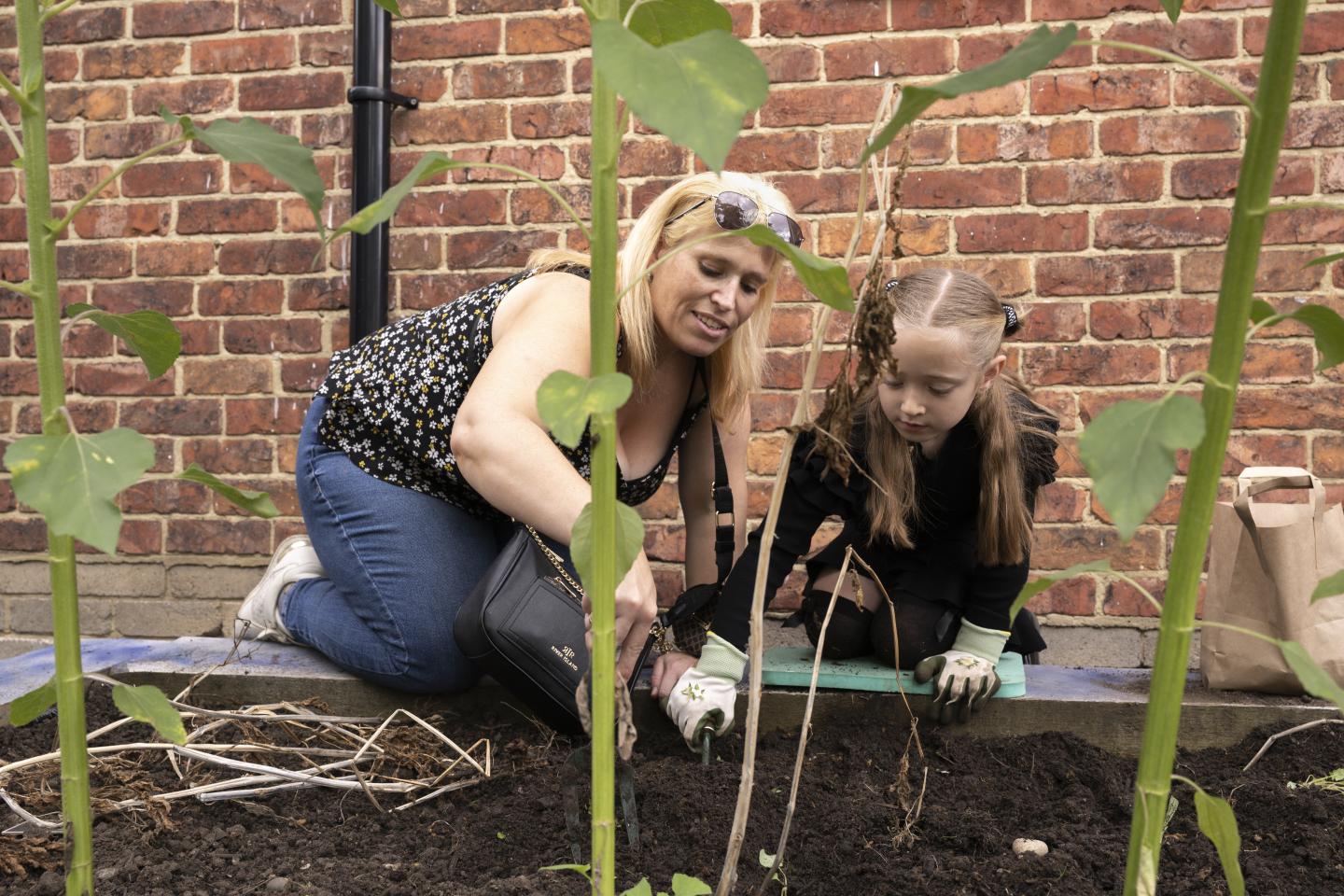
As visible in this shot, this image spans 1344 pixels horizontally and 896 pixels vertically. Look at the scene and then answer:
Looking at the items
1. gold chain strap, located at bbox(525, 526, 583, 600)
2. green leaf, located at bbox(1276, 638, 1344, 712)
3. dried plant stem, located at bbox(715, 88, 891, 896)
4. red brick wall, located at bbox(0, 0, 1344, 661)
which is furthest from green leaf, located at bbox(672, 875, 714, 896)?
red brick wall, located at bbox(0, 0, 1344, 661)

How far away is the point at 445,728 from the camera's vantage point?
1.96 m

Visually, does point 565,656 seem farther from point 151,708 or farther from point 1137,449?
point 1137,449

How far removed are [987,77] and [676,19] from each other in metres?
0.30

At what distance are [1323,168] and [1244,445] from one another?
2.10 ft

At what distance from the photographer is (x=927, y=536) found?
2260 mm

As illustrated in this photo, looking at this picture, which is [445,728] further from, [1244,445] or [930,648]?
[1244,445]

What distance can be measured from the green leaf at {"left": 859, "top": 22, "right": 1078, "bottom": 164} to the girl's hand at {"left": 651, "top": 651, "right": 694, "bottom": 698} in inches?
53.8

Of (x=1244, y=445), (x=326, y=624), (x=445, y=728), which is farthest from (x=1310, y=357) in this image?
(x=326, y=624)

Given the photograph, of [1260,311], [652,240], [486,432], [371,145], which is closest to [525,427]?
[486,432]

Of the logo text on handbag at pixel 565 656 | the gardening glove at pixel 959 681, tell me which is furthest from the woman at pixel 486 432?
the gardening glove at pixel 959 681

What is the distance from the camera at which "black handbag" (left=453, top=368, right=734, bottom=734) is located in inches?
69.2

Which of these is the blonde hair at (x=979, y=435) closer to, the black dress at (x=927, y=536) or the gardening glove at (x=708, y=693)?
the black dress at (x=927, y=536)

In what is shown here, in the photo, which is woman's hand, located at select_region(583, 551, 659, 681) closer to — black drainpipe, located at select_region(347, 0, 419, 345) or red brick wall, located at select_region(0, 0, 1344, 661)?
red brick wall, located at select_region(0, 0, 1344, 661)

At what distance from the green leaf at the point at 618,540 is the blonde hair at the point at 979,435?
1221 mm
